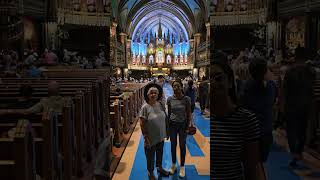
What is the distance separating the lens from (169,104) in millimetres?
2559

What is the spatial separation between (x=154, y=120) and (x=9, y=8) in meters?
1.28

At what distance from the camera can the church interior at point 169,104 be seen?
82 centimetres

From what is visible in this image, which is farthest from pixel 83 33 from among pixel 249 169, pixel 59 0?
→ pixel 249 169

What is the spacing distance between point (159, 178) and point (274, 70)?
1176 mm

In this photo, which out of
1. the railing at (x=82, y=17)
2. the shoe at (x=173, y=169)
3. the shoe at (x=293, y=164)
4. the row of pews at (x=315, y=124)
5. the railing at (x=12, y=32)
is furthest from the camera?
the railing at (x=12, y=32)

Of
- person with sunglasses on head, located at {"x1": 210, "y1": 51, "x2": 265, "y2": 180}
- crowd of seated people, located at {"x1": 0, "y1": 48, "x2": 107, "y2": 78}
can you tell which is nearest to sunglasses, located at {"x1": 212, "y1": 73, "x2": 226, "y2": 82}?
person with sunglasses on head, located at {"x1": 210, "y1": 51, "x2": 265, "y2": 180}

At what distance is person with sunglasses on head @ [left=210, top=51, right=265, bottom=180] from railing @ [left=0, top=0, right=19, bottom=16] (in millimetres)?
2163

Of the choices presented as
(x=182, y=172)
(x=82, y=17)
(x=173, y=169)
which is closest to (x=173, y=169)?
(x=173, y=169)

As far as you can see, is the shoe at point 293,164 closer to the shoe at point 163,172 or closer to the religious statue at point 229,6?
the religious statue at point 229,6

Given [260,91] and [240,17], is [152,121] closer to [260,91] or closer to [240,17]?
[240,17]

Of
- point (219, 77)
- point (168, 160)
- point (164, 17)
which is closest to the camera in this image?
point (219, 77)

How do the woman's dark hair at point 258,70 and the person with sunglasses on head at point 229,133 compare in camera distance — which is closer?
the person with sunglasses on head at point 229,133

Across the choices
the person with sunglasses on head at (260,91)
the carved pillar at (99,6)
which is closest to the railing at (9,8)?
the carved pillar at (99,6)

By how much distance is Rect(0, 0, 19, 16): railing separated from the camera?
256 cm
